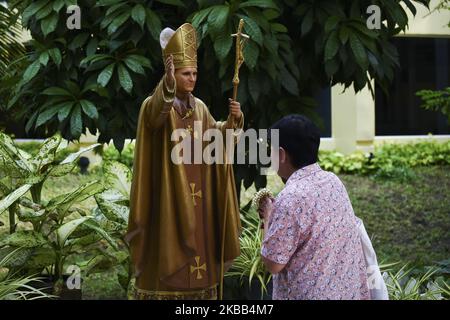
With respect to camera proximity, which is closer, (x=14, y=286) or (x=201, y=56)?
(x=14, y=286)

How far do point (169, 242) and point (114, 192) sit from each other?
6.50 feet

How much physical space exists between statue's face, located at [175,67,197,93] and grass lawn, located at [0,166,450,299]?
11.5ft

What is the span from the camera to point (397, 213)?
388 inches

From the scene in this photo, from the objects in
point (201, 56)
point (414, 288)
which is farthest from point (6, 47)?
point (414, 288)

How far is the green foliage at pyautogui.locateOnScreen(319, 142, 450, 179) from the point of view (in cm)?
1165

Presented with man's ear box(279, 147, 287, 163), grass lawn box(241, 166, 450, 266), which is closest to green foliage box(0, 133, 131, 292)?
man's ear box(279, 147, 287, 163)

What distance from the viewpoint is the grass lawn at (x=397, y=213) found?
8055 millimetres

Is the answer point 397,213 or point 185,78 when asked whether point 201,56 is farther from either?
point 397,213

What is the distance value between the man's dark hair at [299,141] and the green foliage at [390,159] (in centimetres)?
853

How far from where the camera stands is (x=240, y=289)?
5445mm

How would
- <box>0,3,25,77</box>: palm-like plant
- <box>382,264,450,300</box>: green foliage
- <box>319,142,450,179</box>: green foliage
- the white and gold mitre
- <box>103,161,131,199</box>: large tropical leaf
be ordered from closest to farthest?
the white and gold mitre, <box>382,264,450,300</box>: green foliage, <box>103,161,131,199</box>: large tropical leaf, <box>0,3,25,77</box>: palm-like plant, <box>319,142,450,179</box>: green foliage

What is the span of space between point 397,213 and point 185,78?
21.6 ft

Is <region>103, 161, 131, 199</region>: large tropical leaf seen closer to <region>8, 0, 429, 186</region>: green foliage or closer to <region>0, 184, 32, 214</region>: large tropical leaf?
<region>8, 0, 429, 186</region>: green foliage

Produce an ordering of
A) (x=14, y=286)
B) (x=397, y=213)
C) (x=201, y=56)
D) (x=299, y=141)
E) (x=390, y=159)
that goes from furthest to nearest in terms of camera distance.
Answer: (x=390, y=159) < (x=397, y=213) < (x=201, y=56) < (x=14, y=286) < (x=299, y=141)
